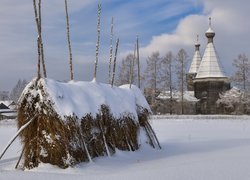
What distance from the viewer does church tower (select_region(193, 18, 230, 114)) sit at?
57.2 meters

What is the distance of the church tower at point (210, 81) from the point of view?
57.2 metres

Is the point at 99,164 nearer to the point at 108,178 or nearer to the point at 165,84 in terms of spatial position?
the point at 108,178

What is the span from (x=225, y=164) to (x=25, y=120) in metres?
4.57

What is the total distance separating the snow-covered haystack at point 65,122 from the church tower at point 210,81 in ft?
154

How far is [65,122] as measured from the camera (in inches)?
365

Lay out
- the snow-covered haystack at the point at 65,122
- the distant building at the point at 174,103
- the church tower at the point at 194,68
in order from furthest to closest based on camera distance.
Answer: the church tower at the point at 194,68, the distant building at the point at 174,103, the snow-covered haystack at the point at 65,122

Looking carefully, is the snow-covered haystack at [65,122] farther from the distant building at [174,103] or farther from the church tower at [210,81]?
the church tower at [210,81]

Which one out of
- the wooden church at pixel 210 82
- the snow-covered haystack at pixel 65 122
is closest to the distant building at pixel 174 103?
the wooden church at pixel 210 82

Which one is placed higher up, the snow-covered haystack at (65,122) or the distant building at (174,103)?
the snow-covered haystack at (65,122)

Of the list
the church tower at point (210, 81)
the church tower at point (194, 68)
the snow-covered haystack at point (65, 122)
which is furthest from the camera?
the church tower at point (194, 68)

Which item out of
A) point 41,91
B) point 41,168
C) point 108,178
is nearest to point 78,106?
point 41,91

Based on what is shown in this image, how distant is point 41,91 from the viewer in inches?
378

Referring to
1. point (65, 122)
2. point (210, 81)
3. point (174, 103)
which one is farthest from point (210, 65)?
point (65, 122)

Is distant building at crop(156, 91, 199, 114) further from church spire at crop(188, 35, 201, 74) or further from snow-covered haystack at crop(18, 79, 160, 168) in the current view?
snow-covered haystack at crop(18, 79, 160, 168)
